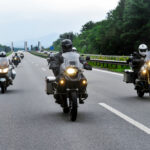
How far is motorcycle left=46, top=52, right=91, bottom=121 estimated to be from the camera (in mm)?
7748

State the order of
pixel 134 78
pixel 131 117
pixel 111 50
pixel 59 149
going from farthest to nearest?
pixel 111 50 → pixel 134 78 → pixel 131 117 → pixel 59 149

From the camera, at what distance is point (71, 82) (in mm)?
7891

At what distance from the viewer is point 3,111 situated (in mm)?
9438

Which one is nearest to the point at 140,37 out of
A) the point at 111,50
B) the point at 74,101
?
the point at 111,50

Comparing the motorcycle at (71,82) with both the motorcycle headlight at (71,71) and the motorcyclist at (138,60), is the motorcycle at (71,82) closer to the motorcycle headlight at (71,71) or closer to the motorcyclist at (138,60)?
the motorcycle headlight at (71,71)

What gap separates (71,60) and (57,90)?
0.70m

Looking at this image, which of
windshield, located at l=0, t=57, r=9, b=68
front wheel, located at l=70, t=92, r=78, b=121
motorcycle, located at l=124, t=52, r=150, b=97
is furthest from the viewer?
windshield, located at l=0, t=57, r=9, b=68

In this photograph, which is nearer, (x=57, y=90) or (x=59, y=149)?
(x=59, y=149)

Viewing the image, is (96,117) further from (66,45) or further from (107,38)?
(107,38)

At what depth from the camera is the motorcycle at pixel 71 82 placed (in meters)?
7.75

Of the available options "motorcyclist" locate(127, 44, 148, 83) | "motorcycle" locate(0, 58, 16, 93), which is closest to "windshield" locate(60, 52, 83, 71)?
"motorcyclist" locate(127, 44, 148, 83)

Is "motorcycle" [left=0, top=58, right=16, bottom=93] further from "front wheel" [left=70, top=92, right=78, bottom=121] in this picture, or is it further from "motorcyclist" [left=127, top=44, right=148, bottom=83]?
"front wheel" [left=70, top=92, right=78, bottom=121]

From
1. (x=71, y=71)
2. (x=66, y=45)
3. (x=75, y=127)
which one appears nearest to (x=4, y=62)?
(x=66, y=45)

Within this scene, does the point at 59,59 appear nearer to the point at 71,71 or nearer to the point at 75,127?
the point at 71,71
